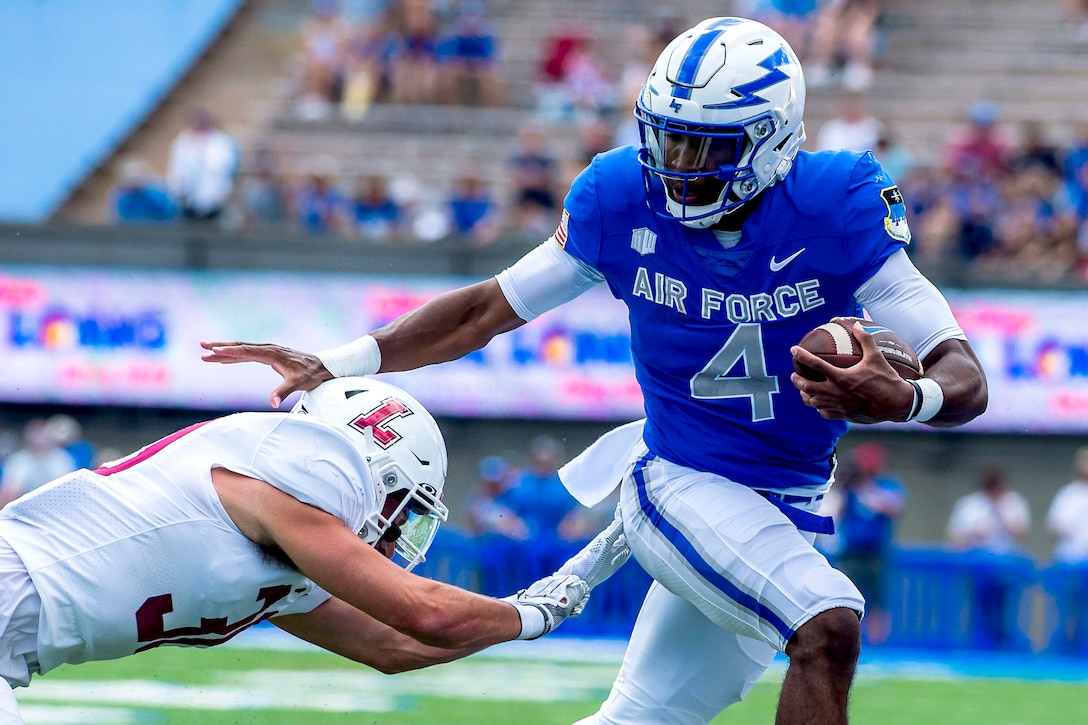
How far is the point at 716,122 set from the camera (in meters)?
4.22

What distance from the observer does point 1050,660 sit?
10.4 m

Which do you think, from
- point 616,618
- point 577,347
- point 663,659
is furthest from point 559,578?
point 577,347

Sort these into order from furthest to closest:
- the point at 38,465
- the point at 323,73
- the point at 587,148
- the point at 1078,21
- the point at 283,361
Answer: the point at 323,73 < the point at 1078,21 < the point at 587,148 < the point at 38,465 < the point at 283,361

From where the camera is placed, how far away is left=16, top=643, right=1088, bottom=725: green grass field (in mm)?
7168

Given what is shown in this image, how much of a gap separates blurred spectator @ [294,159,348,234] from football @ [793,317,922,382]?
30.9ft

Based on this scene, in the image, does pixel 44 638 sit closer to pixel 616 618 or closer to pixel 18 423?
pixel 616 618

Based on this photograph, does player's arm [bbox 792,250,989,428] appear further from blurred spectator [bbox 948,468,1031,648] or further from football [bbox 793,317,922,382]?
blurred spectator [bbox 948,468,1031,648]

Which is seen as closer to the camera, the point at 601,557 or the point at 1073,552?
the point at 601,557

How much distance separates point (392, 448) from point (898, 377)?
128 cm

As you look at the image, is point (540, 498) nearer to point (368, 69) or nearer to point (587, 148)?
point (587, 148)

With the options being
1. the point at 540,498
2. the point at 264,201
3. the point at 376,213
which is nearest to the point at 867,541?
the point at 540,498

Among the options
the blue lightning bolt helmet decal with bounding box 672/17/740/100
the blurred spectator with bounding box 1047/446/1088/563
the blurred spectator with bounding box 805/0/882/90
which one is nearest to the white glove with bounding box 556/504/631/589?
the blue lightning bolt helmet decal with bounding box 672/17/740/100

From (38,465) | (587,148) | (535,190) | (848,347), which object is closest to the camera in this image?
(848,347)

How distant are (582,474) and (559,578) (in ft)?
1.56
